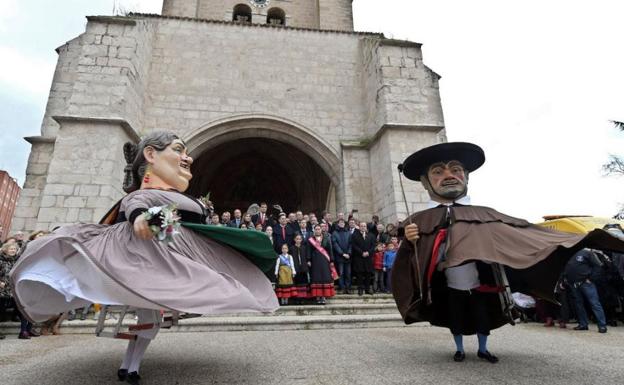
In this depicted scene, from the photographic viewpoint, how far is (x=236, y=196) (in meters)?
18.8

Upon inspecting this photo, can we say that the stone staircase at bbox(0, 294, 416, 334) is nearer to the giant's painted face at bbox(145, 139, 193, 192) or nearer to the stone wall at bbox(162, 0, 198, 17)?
the giant's painted face at bbox(145, 139, 193, 192)

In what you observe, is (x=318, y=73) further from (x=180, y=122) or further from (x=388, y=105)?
(x=180, y=122)

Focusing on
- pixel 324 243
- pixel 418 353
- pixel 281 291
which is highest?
pixel 324 243

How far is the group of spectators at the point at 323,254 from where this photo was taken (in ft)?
22.9

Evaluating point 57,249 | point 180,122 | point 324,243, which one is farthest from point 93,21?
point 57,249

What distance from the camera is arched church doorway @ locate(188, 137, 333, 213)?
16188 millimetres

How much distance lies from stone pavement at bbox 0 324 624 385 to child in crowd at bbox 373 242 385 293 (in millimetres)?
3575

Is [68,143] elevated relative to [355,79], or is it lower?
lower

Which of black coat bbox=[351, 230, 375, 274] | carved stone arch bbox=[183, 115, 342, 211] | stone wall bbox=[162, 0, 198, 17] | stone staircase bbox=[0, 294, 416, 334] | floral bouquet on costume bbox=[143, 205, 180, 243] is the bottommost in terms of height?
stone staircase bbox=[0, 294, 416, 334]

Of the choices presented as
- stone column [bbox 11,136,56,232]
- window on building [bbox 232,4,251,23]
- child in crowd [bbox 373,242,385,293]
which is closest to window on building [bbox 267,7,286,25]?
window on building [bbox 232,4,251,23]

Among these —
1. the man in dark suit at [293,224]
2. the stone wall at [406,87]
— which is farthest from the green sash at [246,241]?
the stone wall at [406,87]

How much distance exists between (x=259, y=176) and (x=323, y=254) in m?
12.1

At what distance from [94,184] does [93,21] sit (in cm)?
483

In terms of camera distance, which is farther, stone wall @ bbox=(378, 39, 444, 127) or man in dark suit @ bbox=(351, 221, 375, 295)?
stone wall @ bbox=(378, 39, 444, 127)
